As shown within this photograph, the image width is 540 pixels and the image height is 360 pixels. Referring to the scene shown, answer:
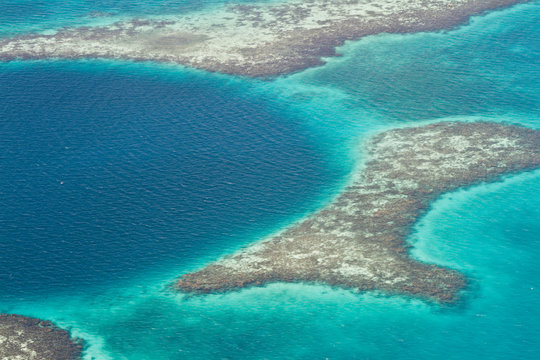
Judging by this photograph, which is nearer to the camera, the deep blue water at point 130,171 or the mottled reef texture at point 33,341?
the mottled reef texture at point 33,341

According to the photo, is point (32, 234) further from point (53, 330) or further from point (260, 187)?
point (260, 187)

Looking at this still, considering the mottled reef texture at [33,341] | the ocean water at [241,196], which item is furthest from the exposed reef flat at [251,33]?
the mottled reef texture at [33,341]

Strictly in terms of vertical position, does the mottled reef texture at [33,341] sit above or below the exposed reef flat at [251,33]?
below

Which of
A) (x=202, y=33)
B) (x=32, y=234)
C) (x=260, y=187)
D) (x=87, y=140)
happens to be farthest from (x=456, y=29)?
(x=32, y=234)

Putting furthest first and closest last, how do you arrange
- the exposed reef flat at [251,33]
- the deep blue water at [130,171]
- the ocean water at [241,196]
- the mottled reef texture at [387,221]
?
1. the exposed reef flat at [251,33]
2. the deep blue water at [130,171]
3. the mottled reef texture at [387,221]
4. the ocean water at [241,196]

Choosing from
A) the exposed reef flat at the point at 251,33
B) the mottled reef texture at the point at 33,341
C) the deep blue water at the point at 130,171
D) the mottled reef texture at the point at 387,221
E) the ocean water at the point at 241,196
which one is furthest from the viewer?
the exposed reef flat at the point at 251,33

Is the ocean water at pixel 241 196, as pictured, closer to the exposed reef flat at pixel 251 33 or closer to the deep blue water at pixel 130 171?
the deep blue water at pixel 130 171

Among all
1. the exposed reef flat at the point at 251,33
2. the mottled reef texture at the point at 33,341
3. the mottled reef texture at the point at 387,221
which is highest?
the exposed reef flat at the point at 251,33
